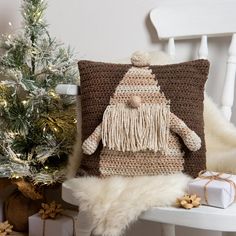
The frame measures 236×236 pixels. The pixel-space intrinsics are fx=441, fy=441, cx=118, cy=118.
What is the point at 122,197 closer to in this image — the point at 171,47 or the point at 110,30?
the point at 171,47

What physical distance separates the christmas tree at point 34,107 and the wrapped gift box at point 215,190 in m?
0.52

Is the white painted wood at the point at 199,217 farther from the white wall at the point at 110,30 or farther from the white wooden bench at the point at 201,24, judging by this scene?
the white wall at the point at 110,30

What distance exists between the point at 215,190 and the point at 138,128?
19cm

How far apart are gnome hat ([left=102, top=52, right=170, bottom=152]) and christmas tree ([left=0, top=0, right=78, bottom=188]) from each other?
0.37 meters

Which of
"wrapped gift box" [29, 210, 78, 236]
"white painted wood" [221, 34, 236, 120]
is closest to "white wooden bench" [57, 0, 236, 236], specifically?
"white painted wood" [221, 34, 236, 120]

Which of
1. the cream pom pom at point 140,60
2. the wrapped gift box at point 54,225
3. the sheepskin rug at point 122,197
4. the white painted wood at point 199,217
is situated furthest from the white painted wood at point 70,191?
the wrapped gift box at point 54,225

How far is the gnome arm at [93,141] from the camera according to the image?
846 mm

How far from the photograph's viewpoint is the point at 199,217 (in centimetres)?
70

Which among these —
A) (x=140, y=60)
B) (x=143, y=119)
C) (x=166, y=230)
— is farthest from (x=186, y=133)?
(x=166, y=230)

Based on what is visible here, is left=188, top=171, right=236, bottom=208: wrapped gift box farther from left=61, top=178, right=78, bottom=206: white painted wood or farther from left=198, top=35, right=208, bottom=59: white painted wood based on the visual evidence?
left=198, top=35, right=208, bottom=59: white painted wood

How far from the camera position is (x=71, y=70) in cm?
124

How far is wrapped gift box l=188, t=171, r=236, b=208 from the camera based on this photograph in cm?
72

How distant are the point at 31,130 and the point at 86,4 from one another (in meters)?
0.47

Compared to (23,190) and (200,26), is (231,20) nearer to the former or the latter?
(200,26)
